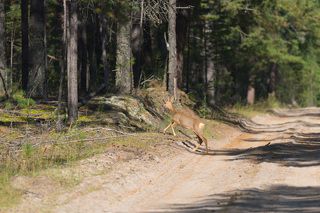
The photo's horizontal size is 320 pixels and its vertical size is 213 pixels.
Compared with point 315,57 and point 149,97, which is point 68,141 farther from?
point 315,57

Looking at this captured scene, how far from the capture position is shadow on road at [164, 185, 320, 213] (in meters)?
9.35

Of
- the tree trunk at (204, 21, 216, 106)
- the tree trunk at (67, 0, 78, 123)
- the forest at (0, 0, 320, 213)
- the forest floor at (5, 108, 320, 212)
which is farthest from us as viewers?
the tree trunk at (204, 21, 216, 106)

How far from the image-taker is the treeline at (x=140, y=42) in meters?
21.5

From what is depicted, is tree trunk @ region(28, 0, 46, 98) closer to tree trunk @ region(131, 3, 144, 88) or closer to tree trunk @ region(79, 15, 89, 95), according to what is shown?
tree trunk @ region(131, 3, 144, 88)

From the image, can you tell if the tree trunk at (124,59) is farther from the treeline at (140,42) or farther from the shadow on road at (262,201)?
the shadow on road at (262,201)

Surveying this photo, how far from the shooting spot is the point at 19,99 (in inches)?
729

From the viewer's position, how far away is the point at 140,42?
2828 cm

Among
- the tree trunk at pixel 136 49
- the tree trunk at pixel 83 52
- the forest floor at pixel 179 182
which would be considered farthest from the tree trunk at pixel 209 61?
the forest floor at pixel 179 182

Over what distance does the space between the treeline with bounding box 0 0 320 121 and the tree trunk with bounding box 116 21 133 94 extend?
39 mm

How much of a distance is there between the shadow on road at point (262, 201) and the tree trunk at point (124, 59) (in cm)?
1392

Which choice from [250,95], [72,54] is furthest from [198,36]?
[72,54]

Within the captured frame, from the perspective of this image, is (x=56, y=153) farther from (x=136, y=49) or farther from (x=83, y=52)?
(x=83, y=52)

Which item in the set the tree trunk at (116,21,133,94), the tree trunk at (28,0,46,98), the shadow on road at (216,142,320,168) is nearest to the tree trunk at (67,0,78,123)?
the shadow on road at (216,142,320,168)

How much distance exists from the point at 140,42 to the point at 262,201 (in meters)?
19.0
